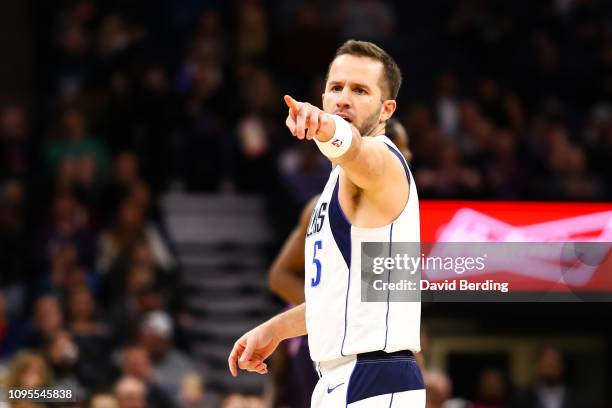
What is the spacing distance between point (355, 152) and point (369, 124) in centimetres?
45

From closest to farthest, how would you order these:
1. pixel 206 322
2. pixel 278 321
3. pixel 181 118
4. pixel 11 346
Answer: pixel 278 321, pixel 11 346, pixel 206 322, pixel 181 118

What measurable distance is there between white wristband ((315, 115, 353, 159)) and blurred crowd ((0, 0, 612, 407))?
6069 mm

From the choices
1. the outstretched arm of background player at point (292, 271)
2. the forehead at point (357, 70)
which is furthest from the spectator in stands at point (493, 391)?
the forehead at point (357, 70)

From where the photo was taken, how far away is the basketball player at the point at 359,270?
14.9 feet

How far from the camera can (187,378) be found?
1070cm

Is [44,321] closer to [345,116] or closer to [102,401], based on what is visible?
[102,401]

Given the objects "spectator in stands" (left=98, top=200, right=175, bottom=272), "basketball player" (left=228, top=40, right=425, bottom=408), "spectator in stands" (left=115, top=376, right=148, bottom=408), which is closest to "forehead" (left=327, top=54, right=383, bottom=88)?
"basketball player" (left=228, top=40, right=425, bottom=408)

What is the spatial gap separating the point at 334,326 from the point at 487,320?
8487mm

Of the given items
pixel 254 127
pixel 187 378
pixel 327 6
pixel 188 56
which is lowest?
pixel 187 378

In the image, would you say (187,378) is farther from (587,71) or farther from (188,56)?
(587,71)

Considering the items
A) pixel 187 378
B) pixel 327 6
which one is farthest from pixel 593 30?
pixel 187 378

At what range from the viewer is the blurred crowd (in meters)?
11.5

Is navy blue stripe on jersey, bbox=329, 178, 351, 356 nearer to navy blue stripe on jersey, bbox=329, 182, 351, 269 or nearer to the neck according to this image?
navy blue stripe on jersey, bbox=329, 182, 351, 269

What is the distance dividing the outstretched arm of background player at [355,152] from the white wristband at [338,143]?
18 millimetres
